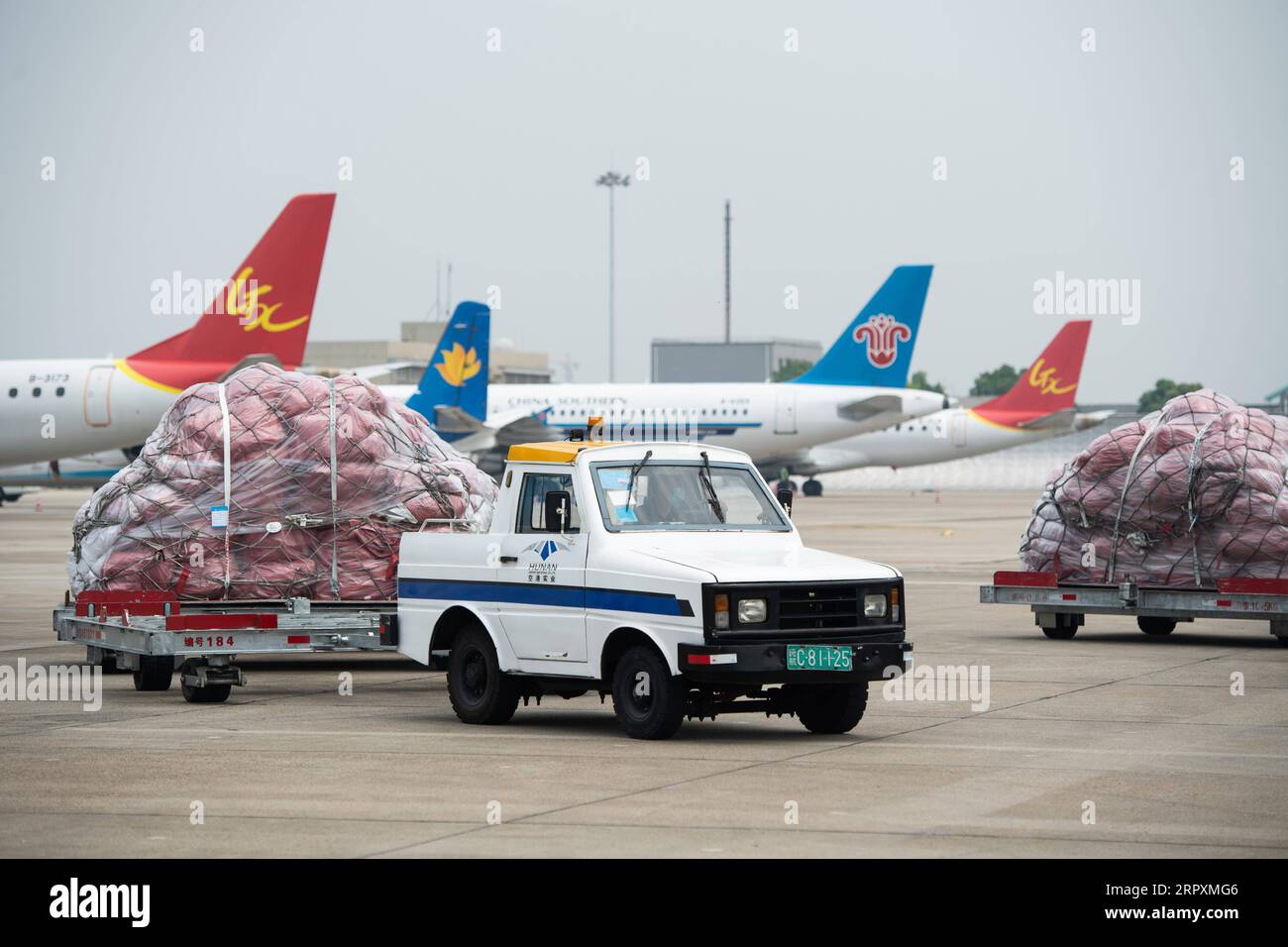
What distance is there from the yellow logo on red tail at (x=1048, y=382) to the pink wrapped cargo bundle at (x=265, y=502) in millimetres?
63568

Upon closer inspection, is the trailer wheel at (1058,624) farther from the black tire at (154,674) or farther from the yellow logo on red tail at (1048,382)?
the yellow logo on red tail at (1048,382)

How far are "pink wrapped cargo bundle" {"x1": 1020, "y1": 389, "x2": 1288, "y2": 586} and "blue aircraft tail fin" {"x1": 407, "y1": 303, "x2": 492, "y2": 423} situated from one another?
99.2 feet

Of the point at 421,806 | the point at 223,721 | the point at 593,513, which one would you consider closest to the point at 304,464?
the point at 223,721

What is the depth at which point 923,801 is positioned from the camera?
1022cm

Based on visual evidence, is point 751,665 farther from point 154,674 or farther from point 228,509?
point 228,509

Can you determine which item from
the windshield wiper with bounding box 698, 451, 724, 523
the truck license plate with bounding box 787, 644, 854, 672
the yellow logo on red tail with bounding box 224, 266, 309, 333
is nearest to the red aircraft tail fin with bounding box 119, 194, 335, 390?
the yellow logo on red tail with bounding box 224, 266, 309, 333

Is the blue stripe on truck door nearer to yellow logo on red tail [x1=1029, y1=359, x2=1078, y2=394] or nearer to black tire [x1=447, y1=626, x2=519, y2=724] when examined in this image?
black tire [x1=447, y1=626, x2=519, y2=724]

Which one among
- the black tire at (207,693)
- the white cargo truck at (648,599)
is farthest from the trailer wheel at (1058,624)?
the black tire at (207,693)

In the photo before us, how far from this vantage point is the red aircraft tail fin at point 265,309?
130 feet
